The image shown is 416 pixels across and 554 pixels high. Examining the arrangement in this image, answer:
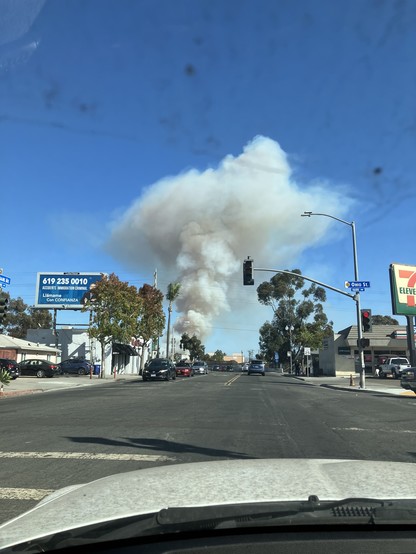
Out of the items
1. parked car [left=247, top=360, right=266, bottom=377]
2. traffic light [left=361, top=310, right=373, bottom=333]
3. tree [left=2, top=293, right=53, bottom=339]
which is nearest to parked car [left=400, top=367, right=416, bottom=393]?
traffic light [left=361, top=310, right=373, bottom=333]

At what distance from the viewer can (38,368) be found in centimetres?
4106

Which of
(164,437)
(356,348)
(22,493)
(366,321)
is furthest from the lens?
(356,348)

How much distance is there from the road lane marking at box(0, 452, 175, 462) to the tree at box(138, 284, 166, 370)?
41403 mm

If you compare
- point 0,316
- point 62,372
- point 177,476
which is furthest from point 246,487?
point 62,372

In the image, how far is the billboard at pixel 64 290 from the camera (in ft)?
170

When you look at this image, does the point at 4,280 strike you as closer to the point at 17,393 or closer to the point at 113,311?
the point at 17,393

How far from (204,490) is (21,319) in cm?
8465

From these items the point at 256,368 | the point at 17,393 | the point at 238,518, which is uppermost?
the point at 256,368

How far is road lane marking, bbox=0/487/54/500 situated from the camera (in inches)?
216

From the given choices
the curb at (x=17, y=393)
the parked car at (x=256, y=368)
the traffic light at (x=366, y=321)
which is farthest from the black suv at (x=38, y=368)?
the traffic light at (x=366, y=321)

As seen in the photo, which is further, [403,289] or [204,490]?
[403,289]

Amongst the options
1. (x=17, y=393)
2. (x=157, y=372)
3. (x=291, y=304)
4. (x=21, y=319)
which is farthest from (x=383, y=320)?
(x=17, y=393)

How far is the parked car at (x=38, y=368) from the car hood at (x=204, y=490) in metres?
40.2

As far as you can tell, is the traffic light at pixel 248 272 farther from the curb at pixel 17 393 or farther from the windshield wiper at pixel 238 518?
the windshield wiper at pixel 238 518
